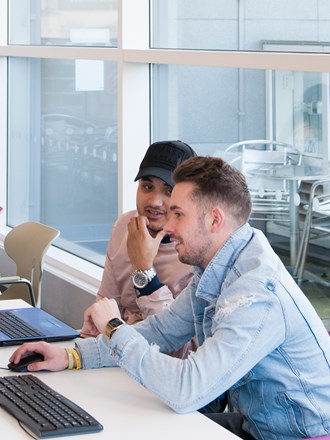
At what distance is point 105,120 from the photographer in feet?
18.6

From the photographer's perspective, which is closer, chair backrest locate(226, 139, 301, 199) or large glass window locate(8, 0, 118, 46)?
chair backrest locate(226, 139, 301, 199)

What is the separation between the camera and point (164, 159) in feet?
10.9

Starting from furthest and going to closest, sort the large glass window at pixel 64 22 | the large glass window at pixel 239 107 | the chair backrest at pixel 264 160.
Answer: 1. the large glass window at pixel 64 22
2. the chair backrest at pixel 264 160
3. the large glass window at pixel 239 107

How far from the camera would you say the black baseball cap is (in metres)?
3.28

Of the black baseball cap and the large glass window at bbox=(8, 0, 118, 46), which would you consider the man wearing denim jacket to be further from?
the large glass window at bbox=(8, 0, 118, 46)

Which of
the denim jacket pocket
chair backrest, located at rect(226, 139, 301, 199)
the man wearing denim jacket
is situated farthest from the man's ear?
chair backrest, located at rect(226, 139, 301, 199)

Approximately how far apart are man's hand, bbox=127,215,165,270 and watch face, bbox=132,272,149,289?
0.03 meters

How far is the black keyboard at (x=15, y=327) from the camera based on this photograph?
119 inches

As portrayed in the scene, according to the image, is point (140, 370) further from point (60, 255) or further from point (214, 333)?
point (60, 255)

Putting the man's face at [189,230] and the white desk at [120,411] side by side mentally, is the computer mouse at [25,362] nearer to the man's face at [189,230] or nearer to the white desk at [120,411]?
the white desk at [120,411]

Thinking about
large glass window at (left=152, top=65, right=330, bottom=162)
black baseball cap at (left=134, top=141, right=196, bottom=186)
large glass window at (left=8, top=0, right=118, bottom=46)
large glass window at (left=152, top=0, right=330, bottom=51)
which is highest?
large glass window at (left=8, top=0, right=118, bottom=46)

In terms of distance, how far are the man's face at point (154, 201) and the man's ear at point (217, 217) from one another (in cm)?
79

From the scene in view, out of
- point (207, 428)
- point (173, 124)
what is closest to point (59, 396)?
point (207, 428)

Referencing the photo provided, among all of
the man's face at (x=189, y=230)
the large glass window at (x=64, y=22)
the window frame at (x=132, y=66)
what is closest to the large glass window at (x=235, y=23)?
the window frame at (x=132, y=66)
